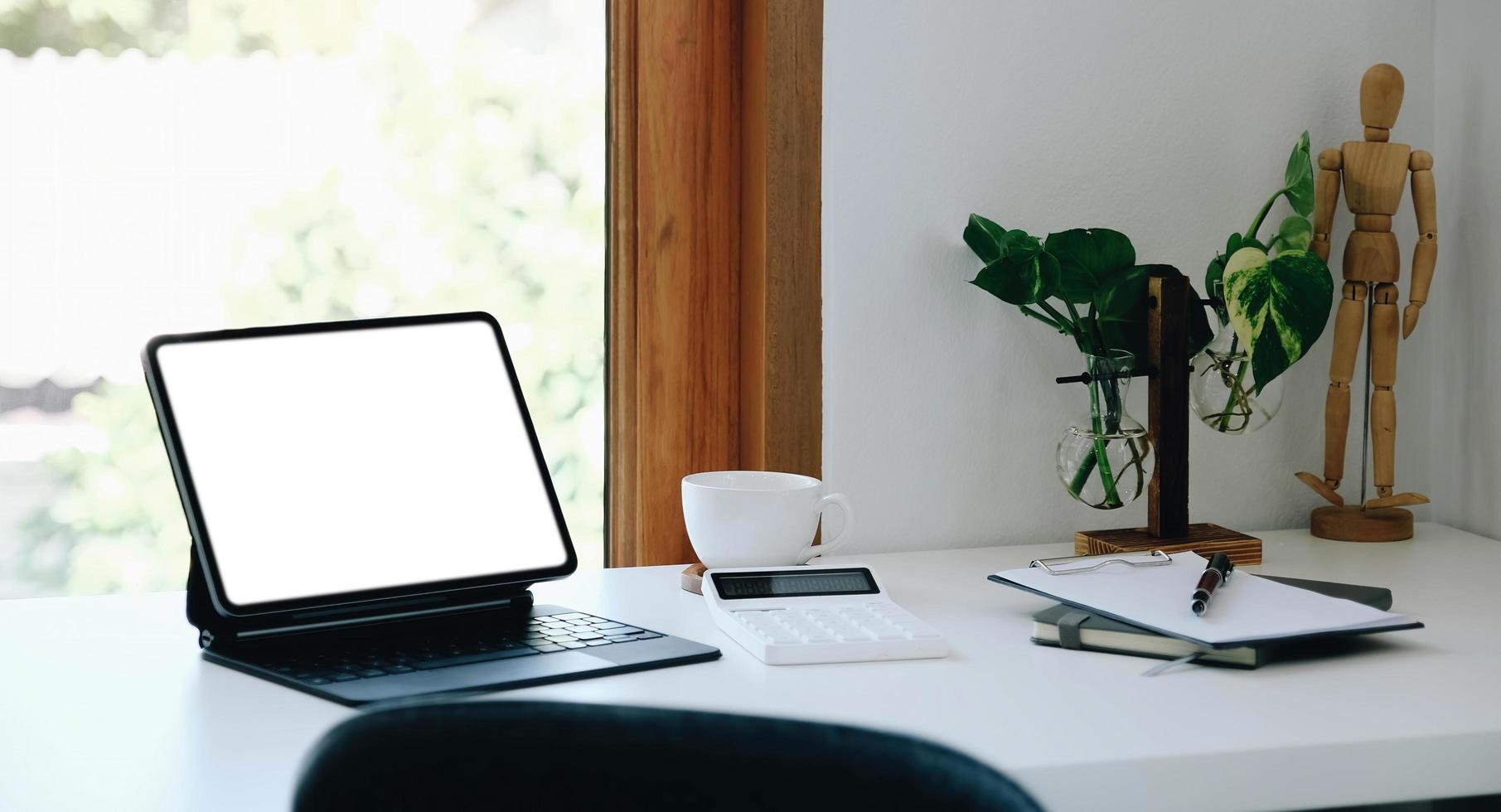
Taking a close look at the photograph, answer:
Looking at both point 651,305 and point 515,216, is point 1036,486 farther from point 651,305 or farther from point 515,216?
point 515,216

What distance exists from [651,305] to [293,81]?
1.39ft

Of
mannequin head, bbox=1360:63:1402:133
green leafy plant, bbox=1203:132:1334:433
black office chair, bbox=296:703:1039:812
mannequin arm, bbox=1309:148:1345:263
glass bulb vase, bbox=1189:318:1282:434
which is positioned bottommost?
black office chair, bbox=296:703:1039:812

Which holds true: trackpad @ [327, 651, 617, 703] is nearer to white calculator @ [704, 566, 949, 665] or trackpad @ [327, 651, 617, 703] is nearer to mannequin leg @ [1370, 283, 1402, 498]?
white calculator @ [704, 566, 949, 665]

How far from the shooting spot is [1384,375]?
1357 millimetres

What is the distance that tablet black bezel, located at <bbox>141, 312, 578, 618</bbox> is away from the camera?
2.90ft

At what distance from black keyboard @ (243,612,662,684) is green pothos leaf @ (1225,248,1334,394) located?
0.63 meters

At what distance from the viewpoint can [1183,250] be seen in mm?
1401

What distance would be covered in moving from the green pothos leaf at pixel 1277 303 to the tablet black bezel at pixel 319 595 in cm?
65

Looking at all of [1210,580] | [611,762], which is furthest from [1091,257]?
[611,762]

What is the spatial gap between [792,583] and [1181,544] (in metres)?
0.44

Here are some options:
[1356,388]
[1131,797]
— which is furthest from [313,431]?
[1356,388]

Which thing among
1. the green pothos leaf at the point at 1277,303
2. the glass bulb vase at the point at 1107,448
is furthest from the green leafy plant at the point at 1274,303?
the glass bulb vase at the point at 1107,448

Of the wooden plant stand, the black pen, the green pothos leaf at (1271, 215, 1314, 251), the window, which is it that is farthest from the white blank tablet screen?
the green pothos leaf at (1271, 215, 1314, 251)

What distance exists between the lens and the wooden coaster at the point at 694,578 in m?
1.11
